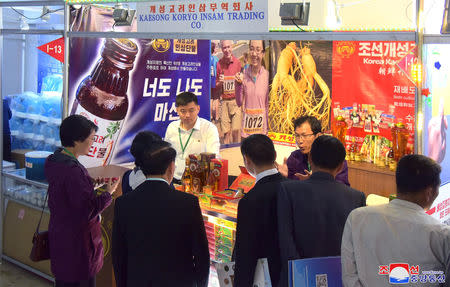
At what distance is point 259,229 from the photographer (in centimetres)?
270

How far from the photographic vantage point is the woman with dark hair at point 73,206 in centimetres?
355

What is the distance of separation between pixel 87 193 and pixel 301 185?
161 centimetres

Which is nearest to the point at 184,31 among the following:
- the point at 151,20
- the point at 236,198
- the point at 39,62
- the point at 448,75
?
the point at 151,20

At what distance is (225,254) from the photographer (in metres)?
3.88

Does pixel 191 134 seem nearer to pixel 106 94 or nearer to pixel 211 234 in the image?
pixel 106 94

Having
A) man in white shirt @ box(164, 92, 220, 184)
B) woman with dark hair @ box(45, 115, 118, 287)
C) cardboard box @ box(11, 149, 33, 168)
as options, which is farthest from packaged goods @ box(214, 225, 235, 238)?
cardboard box @ box(11, 149, 33, 168)

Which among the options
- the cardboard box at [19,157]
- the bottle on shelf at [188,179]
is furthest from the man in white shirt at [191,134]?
the cardboard box at [19,157]

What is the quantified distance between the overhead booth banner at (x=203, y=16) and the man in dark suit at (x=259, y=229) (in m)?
1.28

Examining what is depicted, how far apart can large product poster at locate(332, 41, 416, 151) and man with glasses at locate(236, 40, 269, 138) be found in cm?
115

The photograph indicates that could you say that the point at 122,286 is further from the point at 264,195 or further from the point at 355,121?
the point at 355,121

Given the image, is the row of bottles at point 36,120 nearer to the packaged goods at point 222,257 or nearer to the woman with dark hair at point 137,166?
the woman with dark hair at point 137,166

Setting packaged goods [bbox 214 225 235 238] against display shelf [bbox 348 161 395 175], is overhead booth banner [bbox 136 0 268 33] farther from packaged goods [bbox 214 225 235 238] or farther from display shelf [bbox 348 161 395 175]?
display shelf [bbox 348 161 395 175]

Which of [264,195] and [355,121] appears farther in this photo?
[355,121]

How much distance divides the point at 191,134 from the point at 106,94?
95cm
